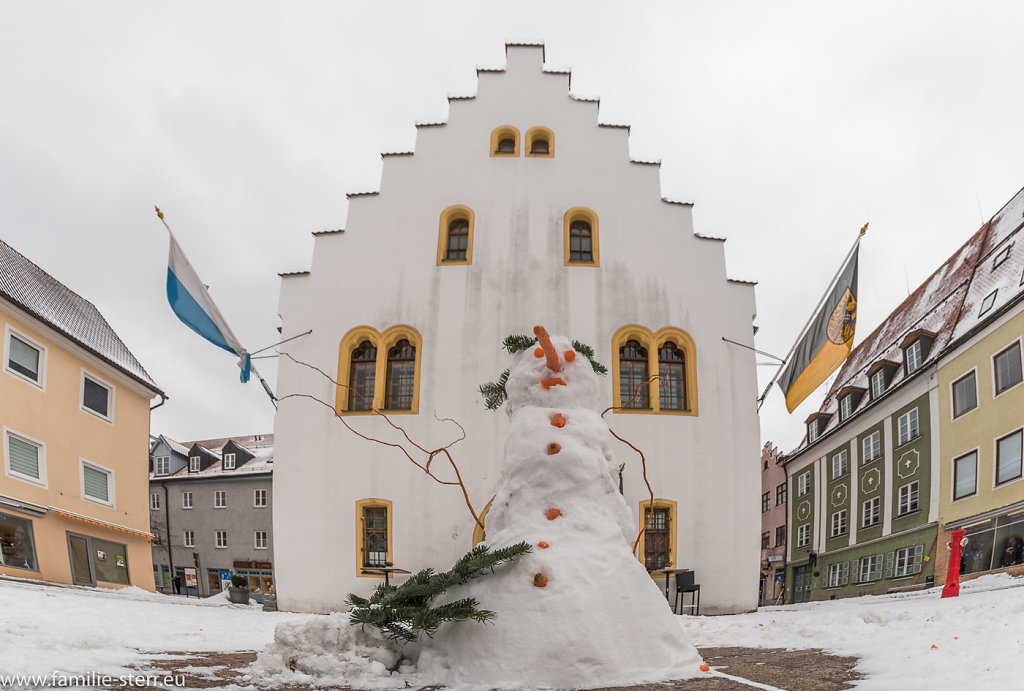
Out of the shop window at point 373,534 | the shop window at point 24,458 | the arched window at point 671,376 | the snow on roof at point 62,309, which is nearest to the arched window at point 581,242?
the arched window at point 671,376

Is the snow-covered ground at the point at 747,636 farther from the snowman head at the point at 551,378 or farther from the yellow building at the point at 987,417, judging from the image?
the yellow building at the point at 987,417

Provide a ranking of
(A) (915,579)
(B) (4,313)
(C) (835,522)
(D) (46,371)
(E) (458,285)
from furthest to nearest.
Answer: (C) (835,522)
(A) (915,579)
(D) (46,371)
(B) (4,313)
(E) (458,285)

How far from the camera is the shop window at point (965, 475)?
21.3 metres

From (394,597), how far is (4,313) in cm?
1613

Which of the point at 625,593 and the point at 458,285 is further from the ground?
the point at 458,285

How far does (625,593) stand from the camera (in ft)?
19.3

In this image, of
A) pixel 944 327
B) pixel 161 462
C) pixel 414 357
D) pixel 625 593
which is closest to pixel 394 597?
pixel 625 593

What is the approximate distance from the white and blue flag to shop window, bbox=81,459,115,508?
1083 centimetres

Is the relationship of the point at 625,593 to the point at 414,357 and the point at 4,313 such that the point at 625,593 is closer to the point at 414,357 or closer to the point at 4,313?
the point at 414,357

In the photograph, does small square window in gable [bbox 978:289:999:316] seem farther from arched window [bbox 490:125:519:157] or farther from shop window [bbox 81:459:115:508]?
shop window [bbox 81:459:115:508]

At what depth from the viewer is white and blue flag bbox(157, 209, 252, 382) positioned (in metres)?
11.8

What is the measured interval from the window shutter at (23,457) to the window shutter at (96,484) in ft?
6.30

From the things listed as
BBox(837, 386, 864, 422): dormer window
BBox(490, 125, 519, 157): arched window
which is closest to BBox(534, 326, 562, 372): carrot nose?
BBox(490, 125, 519, 157): arched window

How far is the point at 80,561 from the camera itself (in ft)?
61.9
